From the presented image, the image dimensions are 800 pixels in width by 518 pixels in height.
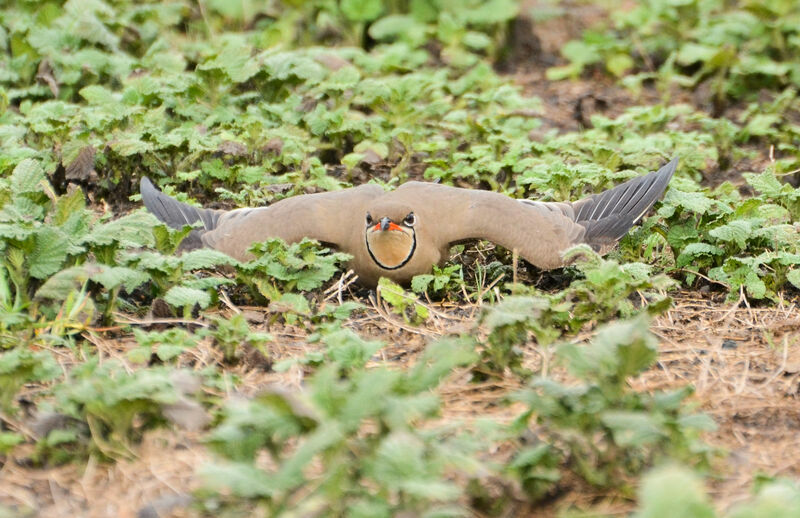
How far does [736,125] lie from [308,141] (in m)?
3.00

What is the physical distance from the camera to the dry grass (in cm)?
304

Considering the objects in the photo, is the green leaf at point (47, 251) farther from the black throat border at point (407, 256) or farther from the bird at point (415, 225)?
the black throat border at point (407, 256)

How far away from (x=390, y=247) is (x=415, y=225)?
14 cm

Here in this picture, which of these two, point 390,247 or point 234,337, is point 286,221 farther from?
point 234,337

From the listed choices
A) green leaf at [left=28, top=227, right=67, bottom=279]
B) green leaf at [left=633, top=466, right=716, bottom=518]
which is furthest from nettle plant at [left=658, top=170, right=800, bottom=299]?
green leaf at [left=28, top=227, right=67, bottom=279]

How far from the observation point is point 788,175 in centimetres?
631

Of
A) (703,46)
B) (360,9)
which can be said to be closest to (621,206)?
(703,46)

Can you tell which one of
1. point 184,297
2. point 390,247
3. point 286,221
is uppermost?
point 184,297

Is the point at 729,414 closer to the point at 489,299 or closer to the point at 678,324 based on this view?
the point at 678,324

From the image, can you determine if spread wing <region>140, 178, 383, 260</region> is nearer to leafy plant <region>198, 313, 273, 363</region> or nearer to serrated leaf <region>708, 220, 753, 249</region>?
leafy plant <region>198, 313, 273, 363</region>

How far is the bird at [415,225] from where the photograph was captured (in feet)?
15.3

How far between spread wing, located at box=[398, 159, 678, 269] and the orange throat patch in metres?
0.13

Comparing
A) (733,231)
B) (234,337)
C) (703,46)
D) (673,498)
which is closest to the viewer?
(673,498)

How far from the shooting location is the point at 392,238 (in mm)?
4656
